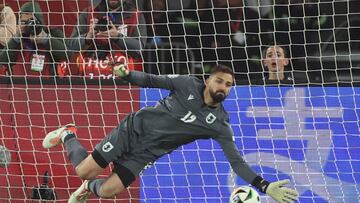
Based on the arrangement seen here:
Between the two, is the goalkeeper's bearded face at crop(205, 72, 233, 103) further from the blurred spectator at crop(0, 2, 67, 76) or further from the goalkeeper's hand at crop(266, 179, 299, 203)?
the blurred spectator at crop(0, 2, 67, 76)

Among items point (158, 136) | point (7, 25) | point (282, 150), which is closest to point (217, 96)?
point (158, 136)

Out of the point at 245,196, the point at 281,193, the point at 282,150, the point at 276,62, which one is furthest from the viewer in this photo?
the point at 276,62

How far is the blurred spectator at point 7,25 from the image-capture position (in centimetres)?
836

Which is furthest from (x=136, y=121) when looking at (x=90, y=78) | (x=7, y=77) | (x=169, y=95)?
(x=7, y=77)

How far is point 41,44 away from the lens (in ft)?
27.4

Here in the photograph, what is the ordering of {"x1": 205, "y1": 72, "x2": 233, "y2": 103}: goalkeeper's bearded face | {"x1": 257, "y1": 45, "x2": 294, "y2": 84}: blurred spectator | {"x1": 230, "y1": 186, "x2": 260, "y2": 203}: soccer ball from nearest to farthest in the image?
1. {"x1": 205, "y1": 72, "x2": 233, "y2": 103}: goalkeeper's bearded face
2. {"x1": 230, "y1": 186, "x2": 260, "y2": 203}: soccer ball
3. {"x1": 257, "y1": 45, "x2": 294, "y2": 84}: blurred spectator

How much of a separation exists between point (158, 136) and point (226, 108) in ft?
3.07

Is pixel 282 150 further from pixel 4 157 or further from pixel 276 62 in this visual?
pixel 4 157

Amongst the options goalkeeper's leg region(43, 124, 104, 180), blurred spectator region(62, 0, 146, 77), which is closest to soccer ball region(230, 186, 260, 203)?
goalkeeper's leg region(43, 124, 104, 180)

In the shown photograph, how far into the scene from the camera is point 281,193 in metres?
6.92

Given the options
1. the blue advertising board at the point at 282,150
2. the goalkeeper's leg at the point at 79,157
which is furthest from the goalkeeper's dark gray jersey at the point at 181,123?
the blue advertising board at the point at 282,150

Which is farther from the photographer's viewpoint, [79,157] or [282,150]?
[282,150]

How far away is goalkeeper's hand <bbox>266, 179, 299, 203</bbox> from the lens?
6.91m

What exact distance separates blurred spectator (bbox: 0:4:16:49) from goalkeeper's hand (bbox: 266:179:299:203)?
117 inches
